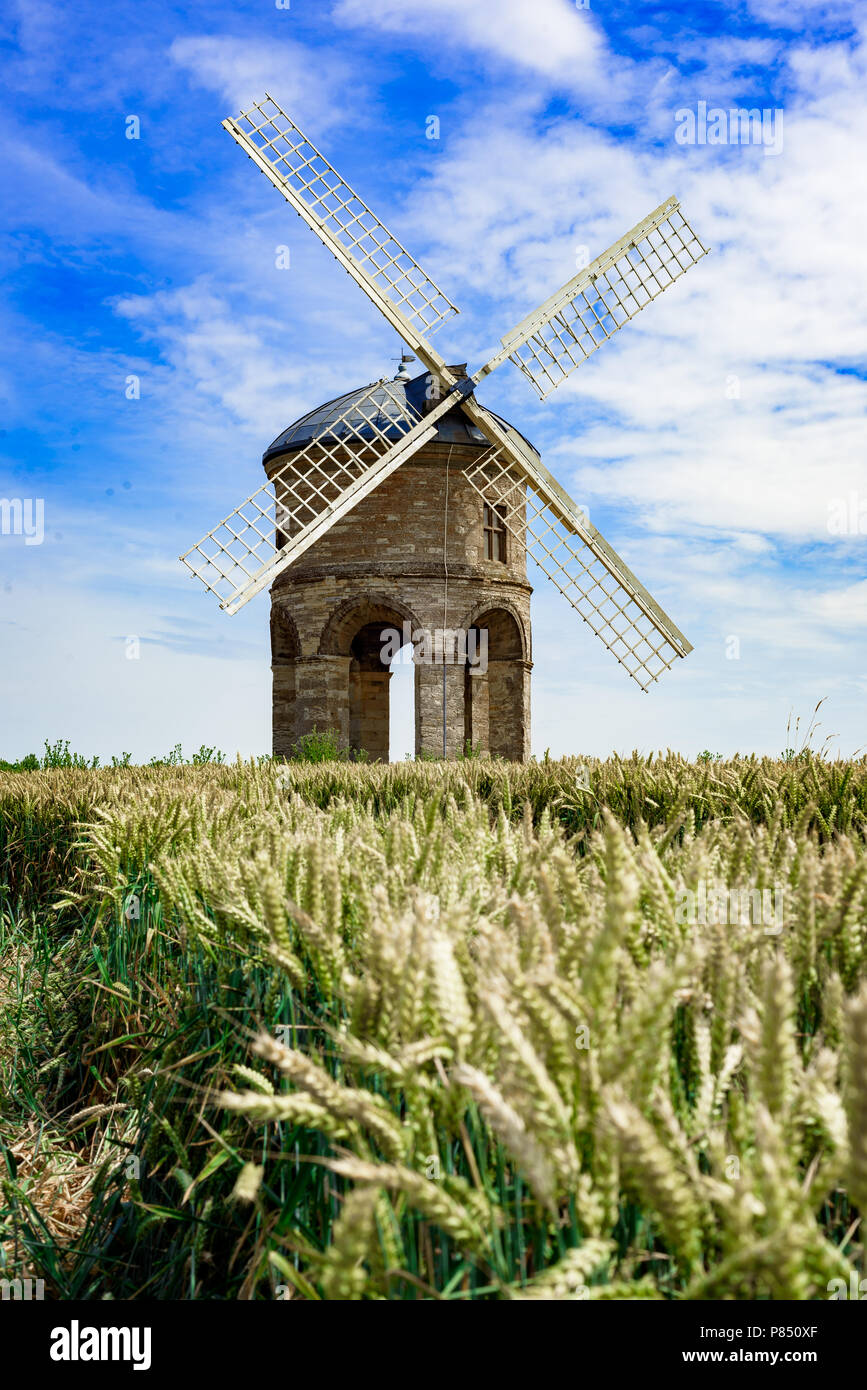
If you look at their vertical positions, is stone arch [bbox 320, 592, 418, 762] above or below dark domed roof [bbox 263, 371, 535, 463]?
below

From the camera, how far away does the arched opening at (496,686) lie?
22188mm

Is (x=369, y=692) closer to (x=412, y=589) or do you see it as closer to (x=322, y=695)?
(x=322, y=695)

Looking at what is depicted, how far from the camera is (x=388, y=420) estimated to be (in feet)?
65.9

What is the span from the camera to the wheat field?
3.46 feet

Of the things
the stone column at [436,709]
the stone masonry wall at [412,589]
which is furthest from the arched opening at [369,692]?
the stone column at [436,709]

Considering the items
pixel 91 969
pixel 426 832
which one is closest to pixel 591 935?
pixel 426 832

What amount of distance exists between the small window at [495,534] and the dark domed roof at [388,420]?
1713 mm

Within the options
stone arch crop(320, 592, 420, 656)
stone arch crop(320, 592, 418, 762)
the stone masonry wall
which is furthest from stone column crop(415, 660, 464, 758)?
stone arch crop(320, 592, 418, 762)

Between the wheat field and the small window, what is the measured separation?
61.9 ft

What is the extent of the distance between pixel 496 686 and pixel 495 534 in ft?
11.6

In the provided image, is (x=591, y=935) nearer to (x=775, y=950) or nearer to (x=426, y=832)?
(x=775, y=950)

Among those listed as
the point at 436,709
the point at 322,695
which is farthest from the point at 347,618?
the point at 436,709

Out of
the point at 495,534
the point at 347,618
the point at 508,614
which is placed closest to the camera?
the point at 347,618

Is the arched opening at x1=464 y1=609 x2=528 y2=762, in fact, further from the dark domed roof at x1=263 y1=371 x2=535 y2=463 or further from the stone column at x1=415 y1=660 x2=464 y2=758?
the dark domed roof at x1=263 y1=371 x2=535 y2=463
